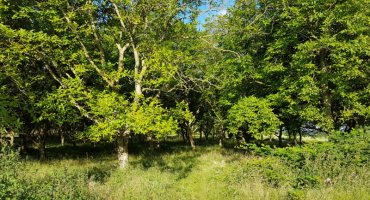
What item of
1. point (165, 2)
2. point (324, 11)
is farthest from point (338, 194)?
point (324, 11)

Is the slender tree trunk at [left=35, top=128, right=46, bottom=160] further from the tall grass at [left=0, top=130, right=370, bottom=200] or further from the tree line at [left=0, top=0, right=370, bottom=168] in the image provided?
the tall grass at [left=0, top=130, right=370, bottom=200]

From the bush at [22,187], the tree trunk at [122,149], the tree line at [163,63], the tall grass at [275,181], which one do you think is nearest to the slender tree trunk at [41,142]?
the tree line at [163,63]

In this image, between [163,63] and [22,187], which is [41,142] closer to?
[163,63]

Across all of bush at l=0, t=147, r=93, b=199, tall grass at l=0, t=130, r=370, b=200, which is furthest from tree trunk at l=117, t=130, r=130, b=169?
bush at l=0, t=147, r=93, b=199

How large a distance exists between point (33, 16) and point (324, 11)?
16.3 metres

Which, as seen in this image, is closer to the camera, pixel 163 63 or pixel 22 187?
pixel 22 187

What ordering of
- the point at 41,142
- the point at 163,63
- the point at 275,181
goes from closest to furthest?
the point at 275,181
the point at 163,63
the point at 41,142

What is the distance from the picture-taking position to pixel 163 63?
1420 centimetres

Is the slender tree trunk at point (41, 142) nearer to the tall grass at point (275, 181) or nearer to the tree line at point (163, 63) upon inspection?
the tree line at point (163, 63)

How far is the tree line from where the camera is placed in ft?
47.8

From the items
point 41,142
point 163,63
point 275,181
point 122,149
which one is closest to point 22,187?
point 275,181

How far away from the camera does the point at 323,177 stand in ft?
30.1

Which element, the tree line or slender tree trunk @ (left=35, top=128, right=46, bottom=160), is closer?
the tree line

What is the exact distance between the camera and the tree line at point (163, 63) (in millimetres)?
14578
